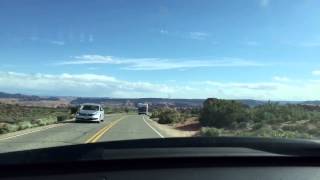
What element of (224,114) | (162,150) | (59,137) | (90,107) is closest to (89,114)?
(90,107)

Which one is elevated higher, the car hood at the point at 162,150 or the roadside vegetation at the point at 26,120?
the car hood at the point at 162,150

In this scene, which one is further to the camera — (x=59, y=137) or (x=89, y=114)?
(x=89, y=114)

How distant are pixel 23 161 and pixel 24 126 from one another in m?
40.5

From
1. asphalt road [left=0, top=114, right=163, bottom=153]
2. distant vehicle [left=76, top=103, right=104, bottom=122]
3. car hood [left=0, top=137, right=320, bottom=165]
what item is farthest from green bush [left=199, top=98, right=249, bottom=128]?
car hood [left=0, top=137, right=320, bottom=165]

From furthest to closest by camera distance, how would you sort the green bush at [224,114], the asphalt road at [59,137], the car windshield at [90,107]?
the car windshield at [90,107] < the green bush at [224,114] < the asphalt road at [59,137]

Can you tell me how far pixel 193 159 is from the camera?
3584 mm

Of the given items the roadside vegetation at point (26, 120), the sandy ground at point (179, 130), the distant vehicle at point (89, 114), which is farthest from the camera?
the distant vehicle at point (89, 114)

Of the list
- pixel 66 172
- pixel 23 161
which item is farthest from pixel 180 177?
pixel 23 161

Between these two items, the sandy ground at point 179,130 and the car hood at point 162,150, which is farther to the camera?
the sandy ground at point 179,130

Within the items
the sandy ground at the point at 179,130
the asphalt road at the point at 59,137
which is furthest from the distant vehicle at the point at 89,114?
the asphalt road at the point at 59,137

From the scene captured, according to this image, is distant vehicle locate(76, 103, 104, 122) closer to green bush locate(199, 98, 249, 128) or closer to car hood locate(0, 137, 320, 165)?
green bush locate(199, 98, 249, 128)

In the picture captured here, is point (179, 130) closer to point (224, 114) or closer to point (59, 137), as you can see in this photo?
point (224, 114)

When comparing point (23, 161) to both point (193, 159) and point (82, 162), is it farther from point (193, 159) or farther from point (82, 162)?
point (193, 159)

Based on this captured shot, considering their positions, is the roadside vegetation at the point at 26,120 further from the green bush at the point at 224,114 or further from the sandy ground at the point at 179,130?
the green bush at the point at 224,114
